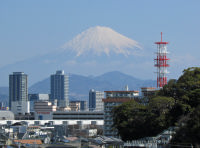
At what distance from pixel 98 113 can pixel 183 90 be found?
372ft

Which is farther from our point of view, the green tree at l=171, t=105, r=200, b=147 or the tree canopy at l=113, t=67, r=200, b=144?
the tree canopy at l=113, t=67, r=200, b=144

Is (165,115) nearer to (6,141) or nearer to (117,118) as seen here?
(117,118)

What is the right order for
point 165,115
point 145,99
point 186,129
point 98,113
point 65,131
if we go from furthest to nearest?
point 98,113 < point 65,131 < point 145,99 < point 165,115 < point 186,129

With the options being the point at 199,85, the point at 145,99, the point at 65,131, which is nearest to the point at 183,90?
the point at 199,85

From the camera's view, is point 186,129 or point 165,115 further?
point 165,115

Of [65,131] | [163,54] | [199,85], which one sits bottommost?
[65,131]

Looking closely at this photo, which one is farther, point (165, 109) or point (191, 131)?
point (165, 109)

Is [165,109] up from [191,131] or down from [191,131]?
up

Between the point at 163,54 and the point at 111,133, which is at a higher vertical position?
the point at 163,54

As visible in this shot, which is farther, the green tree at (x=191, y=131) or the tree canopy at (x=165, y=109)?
the tree canopy at (x=165, y=109)

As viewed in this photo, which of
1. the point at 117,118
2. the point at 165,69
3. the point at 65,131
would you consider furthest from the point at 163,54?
the point at 117,118

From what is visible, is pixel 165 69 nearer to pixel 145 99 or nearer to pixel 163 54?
pixel 163 54

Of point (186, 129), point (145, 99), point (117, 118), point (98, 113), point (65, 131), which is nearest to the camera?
point (186, 129)

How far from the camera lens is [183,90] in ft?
232
